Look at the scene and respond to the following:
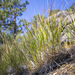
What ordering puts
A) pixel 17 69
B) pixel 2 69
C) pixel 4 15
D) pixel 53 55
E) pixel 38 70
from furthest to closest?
1. pixel 4 15
2. pixel 2 69
3. pixel 17 69
4. pixel 38 70
5. pixel 53 55

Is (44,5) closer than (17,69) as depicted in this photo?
Yes

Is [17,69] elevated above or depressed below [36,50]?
below

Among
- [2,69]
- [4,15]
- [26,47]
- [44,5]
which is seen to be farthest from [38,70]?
[4,15]

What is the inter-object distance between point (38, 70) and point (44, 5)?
1.19 meters

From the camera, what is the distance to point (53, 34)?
144 cm

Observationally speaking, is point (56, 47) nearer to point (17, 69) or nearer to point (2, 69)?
point (17, 69)

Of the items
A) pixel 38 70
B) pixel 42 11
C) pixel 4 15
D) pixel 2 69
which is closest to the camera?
pixel 38 70

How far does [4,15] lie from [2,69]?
7537 millimetres

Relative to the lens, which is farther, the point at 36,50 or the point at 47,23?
the point at 47,23

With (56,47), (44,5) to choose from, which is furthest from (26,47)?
(44,5)

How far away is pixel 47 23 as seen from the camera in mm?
1704

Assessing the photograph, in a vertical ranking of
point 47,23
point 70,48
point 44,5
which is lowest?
point 70,48

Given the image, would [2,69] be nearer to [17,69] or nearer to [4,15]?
[17,69]

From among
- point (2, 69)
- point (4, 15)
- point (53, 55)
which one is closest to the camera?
point (53, 55)
